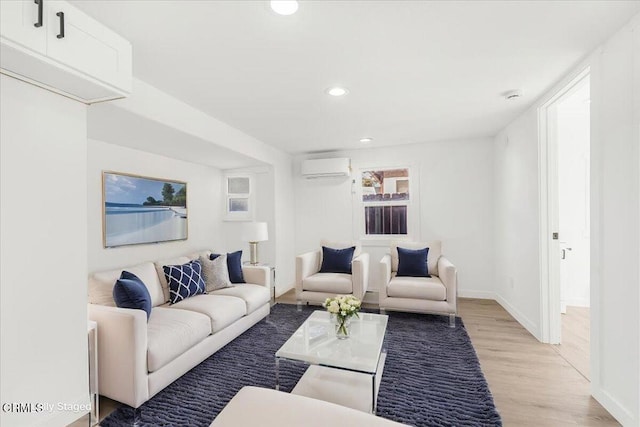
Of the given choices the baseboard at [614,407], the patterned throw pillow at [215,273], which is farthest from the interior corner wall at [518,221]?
the patterned throw pillow at [215,273]

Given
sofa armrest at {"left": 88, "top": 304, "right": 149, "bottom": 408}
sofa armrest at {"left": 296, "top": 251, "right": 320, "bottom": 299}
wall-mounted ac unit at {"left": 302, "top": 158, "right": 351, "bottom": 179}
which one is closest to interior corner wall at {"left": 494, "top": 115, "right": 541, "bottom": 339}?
wall-mounted ac unit at {"left": 302, "top": 158, "right": 351, "bottom": 179}

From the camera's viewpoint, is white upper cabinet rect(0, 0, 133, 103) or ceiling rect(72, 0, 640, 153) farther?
ceiling rect(72, 0, 640, 153)

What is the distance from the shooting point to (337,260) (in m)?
4.13

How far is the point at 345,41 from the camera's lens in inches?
72.4

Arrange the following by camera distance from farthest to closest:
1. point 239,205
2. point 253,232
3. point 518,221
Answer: point 239,205 < point 253,232 < point 518,221

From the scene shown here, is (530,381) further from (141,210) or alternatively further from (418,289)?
(141,210)

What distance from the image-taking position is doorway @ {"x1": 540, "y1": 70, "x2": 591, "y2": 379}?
9.26ft

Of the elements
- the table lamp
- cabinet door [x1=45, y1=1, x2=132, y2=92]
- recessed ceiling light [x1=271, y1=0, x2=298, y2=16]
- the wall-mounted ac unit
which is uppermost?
recessed ceiling light [x1=271, y1=0, x2=298, y2=16]

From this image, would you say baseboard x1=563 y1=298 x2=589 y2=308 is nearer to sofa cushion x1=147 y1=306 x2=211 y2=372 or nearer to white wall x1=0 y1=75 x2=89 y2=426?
sofa cushion x1=147 y1=306 x2=211 y2=372

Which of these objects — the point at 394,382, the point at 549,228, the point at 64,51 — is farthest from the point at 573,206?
the point at 64,51

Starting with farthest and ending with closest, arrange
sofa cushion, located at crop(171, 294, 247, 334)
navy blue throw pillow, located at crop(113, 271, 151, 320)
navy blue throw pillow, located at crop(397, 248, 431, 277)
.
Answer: navy blue throw pillow, located at crop(397, 248, 431, 277)
sofa cushion, located at crop(171, 294, 247, 334)
navy blue throw pillow, located at crop(113, 271, 151, 320)

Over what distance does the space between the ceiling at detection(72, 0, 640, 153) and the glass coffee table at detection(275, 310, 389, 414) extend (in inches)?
79.0

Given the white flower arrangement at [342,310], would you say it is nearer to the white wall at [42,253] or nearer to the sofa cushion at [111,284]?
the white wall at [42,253]

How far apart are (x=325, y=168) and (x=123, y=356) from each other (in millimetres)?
3577
